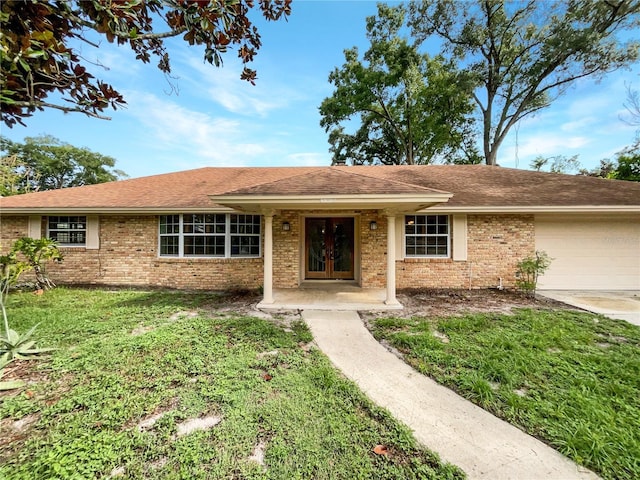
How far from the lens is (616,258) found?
7.59 meters

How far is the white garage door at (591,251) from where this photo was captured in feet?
24.8

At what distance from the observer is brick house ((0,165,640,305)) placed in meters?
7.58

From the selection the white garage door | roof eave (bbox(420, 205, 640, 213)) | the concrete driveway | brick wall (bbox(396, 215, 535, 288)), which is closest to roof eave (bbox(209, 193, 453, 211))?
roof eave (bbox(420, 205, 640, 213))

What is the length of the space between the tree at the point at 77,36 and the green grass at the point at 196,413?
263 centimetres

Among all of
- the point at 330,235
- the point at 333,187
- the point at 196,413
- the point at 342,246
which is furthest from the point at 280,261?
the point at 196,413

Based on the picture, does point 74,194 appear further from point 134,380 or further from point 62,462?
point 62,462

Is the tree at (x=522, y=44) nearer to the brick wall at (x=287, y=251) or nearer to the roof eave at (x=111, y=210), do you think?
the brick wall at (x=287, y=251)

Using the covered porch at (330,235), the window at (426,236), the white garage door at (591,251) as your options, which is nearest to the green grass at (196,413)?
the covered porch at (330,235)

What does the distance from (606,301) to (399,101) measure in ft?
57.0

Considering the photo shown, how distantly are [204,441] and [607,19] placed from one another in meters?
23.5

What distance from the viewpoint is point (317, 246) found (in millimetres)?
8492

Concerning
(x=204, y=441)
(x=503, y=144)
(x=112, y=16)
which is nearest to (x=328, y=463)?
(x=204, y=441)

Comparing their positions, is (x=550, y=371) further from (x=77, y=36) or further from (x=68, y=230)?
(x=68, y=230)

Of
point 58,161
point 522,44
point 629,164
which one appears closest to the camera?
point 629,164
